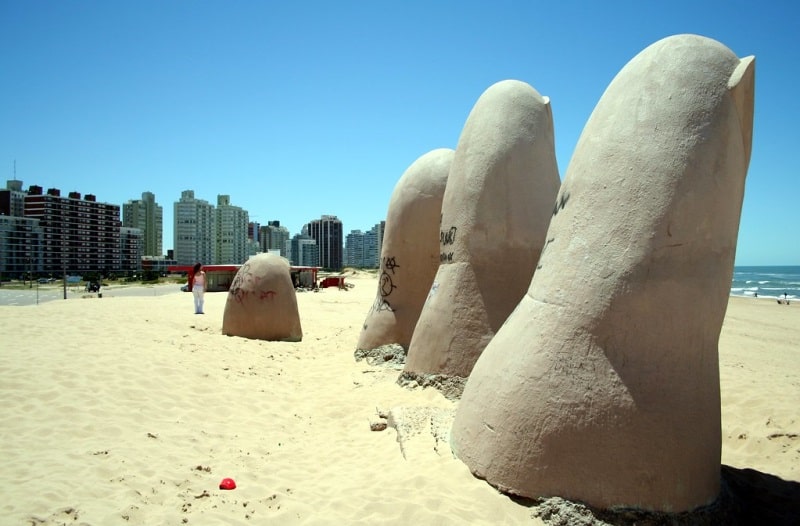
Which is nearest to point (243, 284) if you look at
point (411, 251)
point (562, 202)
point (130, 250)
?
point (411, 251)

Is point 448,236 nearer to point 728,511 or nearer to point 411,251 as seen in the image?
point 411,251

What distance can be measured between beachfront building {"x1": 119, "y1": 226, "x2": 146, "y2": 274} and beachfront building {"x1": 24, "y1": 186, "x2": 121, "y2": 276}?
1026 millimetres

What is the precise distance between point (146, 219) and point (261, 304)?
237 feet

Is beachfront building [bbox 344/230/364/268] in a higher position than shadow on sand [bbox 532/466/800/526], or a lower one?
higher

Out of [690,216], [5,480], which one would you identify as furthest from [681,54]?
[5,480]

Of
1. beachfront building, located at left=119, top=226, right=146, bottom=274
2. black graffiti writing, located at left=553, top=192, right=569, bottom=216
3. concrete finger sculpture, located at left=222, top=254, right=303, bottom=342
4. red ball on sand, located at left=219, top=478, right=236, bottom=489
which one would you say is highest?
beachfront building, located at left=119, top=226, right=146, bottom=274

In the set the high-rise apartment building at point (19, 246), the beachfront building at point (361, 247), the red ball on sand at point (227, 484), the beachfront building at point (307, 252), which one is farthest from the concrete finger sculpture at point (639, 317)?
the beachfront building at point (361, 247)

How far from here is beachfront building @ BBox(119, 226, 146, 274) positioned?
5350 centimetres

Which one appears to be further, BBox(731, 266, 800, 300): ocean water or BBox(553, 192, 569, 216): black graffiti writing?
BBox(731, 266, 800, 300): ocean water

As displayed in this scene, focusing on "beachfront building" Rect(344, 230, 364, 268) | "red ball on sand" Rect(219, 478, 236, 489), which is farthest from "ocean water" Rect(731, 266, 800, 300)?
"beachfront building" Rect(344, 230, 364, 268)

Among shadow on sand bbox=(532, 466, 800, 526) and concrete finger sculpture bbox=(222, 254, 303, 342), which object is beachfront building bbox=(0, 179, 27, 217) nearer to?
concrete finger sculpture bbox=(222, 254, 303, 342)

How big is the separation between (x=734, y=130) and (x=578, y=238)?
1.16 m

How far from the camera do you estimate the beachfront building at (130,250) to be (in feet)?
176

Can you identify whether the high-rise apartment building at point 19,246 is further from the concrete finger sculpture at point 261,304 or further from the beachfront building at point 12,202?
the concrete finger sculpture at point 261,304
